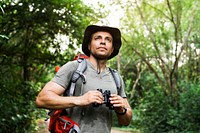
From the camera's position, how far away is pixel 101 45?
8.80 feet

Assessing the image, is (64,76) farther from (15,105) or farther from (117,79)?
(15,105)

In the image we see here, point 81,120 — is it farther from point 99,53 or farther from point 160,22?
point 160,22

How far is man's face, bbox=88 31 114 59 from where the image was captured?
2.68m

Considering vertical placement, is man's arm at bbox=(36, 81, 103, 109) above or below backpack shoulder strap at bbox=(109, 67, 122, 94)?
below

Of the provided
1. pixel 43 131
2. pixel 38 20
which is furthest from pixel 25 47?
pixel 43 131

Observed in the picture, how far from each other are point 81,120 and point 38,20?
5.90m

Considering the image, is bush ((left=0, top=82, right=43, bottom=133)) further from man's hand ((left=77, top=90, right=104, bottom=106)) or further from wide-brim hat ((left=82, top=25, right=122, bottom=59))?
man's hand ((left=77, top=90, right=104, bottom=106))

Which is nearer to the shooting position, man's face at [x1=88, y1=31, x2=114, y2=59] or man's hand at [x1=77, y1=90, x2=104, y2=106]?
man's hand at [x1=77, y1=90, x2=104, y2=106]

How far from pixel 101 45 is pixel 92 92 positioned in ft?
1.77

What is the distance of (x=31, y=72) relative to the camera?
Result: 389 inches

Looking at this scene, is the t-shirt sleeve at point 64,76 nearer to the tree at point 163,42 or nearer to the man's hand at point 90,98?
the man's hand at point 90,98

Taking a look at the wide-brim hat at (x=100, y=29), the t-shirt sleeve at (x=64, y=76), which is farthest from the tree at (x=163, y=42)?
the t-shirt sleeve at (x=64, y=76)

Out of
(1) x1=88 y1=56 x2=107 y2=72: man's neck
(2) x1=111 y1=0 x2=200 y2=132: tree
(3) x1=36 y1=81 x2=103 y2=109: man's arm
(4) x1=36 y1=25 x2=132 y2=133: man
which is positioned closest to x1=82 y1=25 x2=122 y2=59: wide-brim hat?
(4) x1=36 y1=25 x2=132 y2=133: man

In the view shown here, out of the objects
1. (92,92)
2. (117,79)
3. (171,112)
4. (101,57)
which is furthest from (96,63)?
(171,112)
